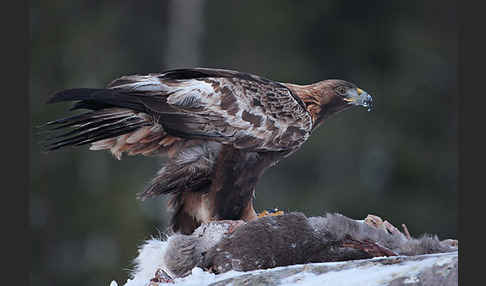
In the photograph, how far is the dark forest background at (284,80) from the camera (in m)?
17.4

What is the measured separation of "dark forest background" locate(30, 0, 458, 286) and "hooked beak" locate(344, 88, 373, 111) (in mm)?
9722

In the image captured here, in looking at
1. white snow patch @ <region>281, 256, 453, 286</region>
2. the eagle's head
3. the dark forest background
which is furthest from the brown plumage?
the dark forest background

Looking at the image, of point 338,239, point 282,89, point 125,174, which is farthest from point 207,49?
point 338,239

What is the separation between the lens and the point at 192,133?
227 inches

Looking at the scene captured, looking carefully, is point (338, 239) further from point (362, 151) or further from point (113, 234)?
point (362, 151)

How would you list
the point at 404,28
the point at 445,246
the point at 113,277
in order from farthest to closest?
the point at 404,28 → the point at 113,277 → the point at 445,246

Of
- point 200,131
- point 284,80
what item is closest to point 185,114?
point 200,131

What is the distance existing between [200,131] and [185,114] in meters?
0.17

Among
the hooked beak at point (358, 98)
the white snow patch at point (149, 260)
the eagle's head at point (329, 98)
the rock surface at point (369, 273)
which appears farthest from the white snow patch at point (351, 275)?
the hooked beak at point (358, 98)

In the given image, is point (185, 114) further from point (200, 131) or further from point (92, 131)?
point (92, 131)

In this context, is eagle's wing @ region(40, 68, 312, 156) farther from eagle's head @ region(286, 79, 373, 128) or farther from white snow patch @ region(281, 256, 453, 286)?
white snow patch @ region(281, 256, 453, 286)

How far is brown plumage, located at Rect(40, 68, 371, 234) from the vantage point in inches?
222

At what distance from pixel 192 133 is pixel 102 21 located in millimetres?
15333

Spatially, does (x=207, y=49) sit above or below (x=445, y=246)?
below
